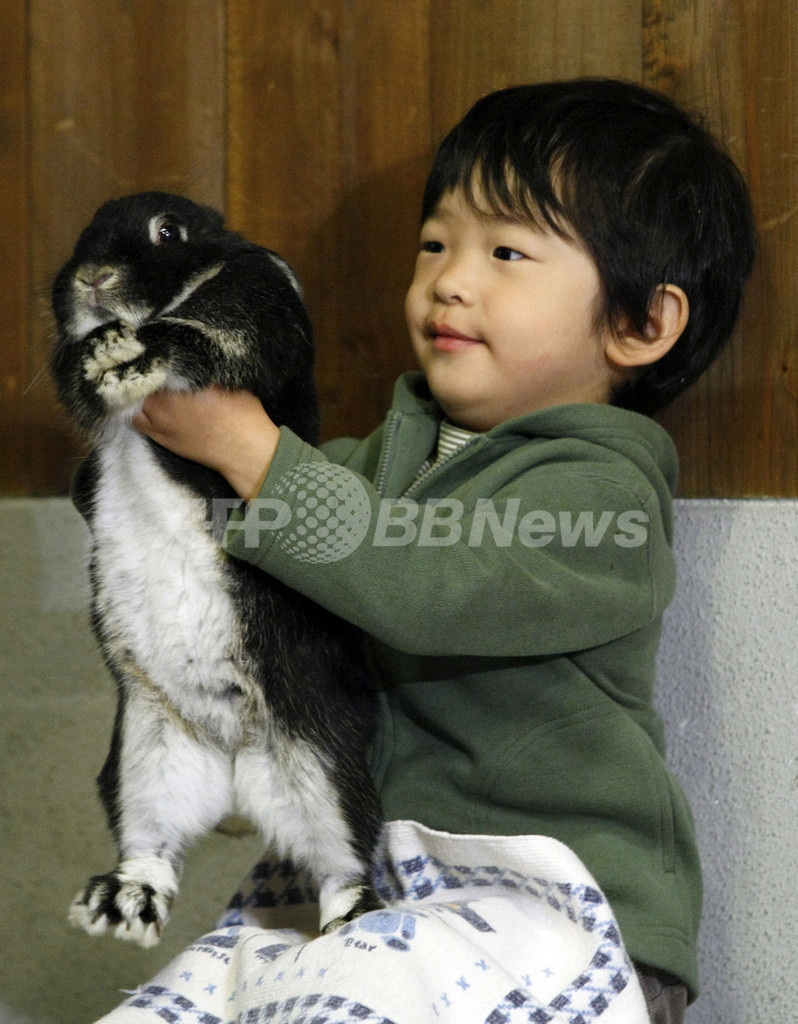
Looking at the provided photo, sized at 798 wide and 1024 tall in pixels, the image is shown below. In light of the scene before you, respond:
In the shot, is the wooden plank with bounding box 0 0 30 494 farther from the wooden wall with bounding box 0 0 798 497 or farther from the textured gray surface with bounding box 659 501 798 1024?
the textured gray surface with bounding box 659 501 798 1024

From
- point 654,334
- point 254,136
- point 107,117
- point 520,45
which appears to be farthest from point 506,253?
point 107,117

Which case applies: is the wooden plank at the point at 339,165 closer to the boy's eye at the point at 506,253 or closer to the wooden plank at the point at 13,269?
the wooden plank at the point at 13,269

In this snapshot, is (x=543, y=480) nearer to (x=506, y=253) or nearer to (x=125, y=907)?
(x=506, y=253)

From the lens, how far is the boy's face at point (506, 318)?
1090mm

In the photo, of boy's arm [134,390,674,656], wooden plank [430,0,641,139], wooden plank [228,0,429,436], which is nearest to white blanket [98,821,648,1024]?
boy's arm [134,390,674,656]

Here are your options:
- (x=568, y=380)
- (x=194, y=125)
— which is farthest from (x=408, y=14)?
(x=568, y=380)

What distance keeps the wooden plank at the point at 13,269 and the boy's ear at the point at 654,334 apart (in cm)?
85

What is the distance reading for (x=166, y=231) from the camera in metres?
0.99

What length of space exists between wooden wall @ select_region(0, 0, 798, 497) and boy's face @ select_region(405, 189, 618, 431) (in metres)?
0.36

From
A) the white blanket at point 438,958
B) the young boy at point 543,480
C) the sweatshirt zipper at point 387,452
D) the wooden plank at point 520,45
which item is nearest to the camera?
the white blanket at point 438,958

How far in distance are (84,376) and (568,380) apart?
1.67ft

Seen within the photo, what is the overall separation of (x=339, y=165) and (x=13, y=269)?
1.58ft

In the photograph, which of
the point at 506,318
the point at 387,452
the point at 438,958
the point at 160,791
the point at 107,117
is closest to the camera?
the point at 438,958

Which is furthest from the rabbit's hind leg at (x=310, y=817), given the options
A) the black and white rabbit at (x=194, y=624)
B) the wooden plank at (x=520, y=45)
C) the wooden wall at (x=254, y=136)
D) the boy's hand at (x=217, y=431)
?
the wooden plank at (x=520, y=45)
